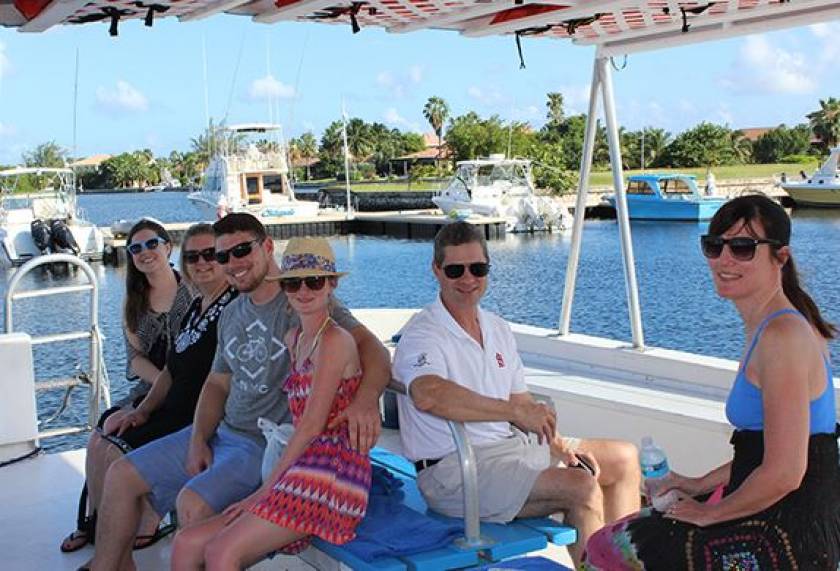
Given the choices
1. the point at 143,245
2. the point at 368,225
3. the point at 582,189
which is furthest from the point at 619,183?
the point at 368,225

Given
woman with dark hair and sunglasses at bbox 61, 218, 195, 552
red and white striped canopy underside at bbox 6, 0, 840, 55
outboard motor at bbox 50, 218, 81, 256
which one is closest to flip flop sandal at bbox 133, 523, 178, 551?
woman with dark hair and sunglasses at bbox 61, 218, 195, 552

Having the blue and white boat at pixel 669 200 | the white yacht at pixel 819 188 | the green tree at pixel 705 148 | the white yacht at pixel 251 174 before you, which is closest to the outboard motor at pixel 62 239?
the white yacht at pixel 251 174

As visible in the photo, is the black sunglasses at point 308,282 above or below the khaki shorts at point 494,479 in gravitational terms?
above

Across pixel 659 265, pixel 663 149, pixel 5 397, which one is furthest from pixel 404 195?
pixel 5 397

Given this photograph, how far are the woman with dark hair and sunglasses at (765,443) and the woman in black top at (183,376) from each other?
5.36 ft

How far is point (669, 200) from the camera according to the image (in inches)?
1649

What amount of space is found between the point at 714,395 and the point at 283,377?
80.6 inches

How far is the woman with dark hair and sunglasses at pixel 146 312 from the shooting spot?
371 cm

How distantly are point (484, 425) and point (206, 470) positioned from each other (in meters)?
0.82

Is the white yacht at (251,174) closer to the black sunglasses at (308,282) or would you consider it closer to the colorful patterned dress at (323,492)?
the black sunglasses at (308,282)

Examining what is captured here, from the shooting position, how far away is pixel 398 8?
371 cm

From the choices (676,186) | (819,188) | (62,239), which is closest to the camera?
(62,239)

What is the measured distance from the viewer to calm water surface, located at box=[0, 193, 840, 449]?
1925cm

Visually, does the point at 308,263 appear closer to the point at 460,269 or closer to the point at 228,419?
the point at 460,269
